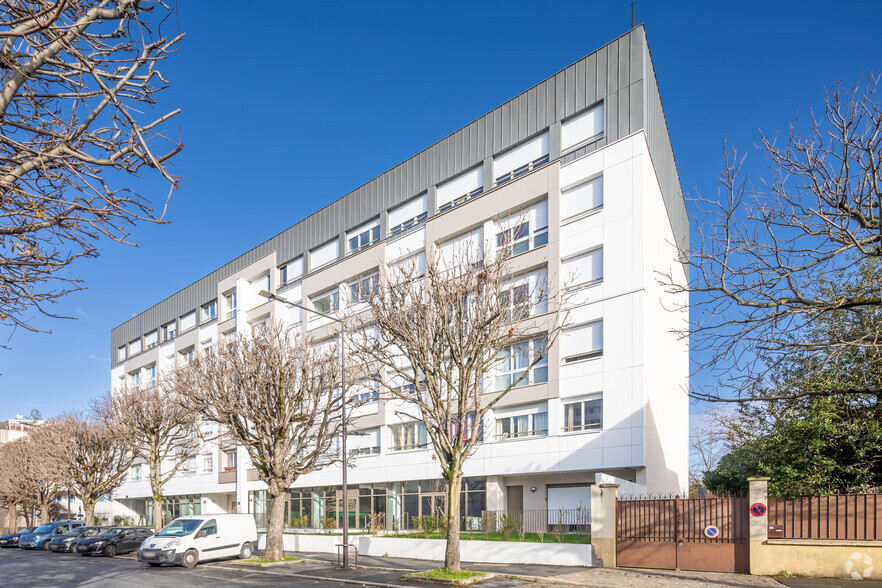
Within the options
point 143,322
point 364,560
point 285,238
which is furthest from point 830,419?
point 143,322

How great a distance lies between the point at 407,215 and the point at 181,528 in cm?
1877

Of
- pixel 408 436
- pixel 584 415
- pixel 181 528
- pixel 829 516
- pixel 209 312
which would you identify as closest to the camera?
pixel 829 516

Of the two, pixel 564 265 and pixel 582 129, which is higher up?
pixel 582 129

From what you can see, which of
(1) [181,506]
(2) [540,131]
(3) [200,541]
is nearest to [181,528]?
(3) [200,541]

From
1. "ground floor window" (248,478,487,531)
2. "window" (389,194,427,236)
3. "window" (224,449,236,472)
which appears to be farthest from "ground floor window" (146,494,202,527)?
"window" (389,194,427,236)

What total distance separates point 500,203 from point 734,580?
1849 centimetres

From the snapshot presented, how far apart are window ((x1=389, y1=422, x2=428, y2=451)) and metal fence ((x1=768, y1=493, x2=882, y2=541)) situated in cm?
1883

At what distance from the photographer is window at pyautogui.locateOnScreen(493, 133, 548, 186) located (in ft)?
97.5

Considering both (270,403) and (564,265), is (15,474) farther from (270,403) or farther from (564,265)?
(564,265)

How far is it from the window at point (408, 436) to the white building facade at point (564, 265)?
8 cm

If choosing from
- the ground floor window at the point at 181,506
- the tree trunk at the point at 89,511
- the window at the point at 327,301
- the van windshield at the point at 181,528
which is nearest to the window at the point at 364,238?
the window at the point at 327,301

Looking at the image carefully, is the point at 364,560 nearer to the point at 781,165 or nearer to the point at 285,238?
the point at 781,165

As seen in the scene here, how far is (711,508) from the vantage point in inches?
A: 677

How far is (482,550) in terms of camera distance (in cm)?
2178
